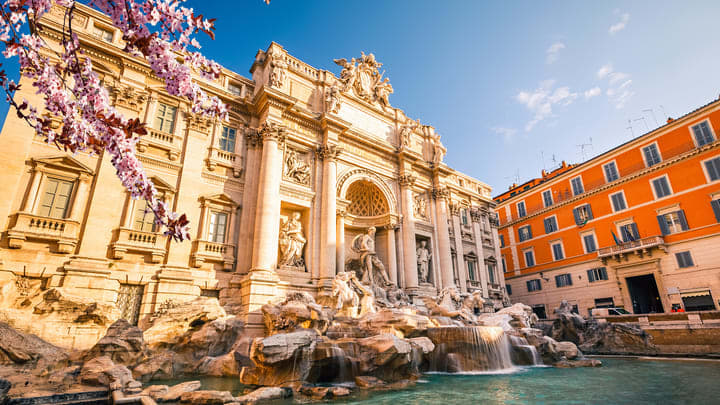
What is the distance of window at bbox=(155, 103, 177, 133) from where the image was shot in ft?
46.4

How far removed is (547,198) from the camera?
99.7ft

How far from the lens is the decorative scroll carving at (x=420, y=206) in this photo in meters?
22.1

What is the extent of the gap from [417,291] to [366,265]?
358 cm

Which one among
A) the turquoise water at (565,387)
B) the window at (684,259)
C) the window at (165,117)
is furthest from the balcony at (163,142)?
the window at (684,259)

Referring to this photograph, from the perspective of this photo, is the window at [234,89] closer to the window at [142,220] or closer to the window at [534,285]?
the window at [142,220]

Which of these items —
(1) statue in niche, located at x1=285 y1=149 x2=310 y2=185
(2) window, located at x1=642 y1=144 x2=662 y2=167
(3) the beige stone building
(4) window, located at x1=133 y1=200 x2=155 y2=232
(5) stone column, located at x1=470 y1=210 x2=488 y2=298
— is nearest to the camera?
(3) the beige stone building

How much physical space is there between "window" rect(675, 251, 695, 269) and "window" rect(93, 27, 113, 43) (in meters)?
31.8

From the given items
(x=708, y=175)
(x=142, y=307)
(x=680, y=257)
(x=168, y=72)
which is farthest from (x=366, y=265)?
(x=708, y=175)

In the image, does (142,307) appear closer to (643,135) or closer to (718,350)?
(718,350)

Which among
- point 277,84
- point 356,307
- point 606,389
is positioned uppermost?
point 277,84

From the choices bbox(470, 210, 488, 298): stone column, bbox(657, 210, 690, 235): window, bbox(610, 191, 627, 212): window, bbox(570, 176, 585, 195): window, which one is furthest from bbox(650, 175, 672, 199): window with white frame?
bbox(470, 210, 488, 298): stone column

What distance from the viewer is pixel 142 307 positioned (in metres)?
11.8

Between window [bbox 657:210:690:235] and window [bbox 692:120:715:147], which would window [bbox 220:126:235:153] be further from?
window [bbox 692:120:715:147]

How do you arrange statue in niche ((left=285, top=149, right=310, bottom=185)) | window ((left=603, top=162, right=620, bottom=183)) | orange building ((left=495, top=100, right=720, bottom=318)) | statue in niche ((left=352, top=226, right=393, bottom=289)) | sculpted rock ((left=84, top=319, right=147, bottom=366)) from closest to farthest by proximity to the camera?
sculpted rock ((left=84, top=319, right=147, bottom=366)) < statue in niche ((left=285, top=149, right=310, bottom=185)) < statue in niche ((left=352, top=226, right=393, bottom=289)) < orange building ((left=495, top=100, right=720, bottom=318)) < window ((left=603, top=162, right=620, bottom=183))
